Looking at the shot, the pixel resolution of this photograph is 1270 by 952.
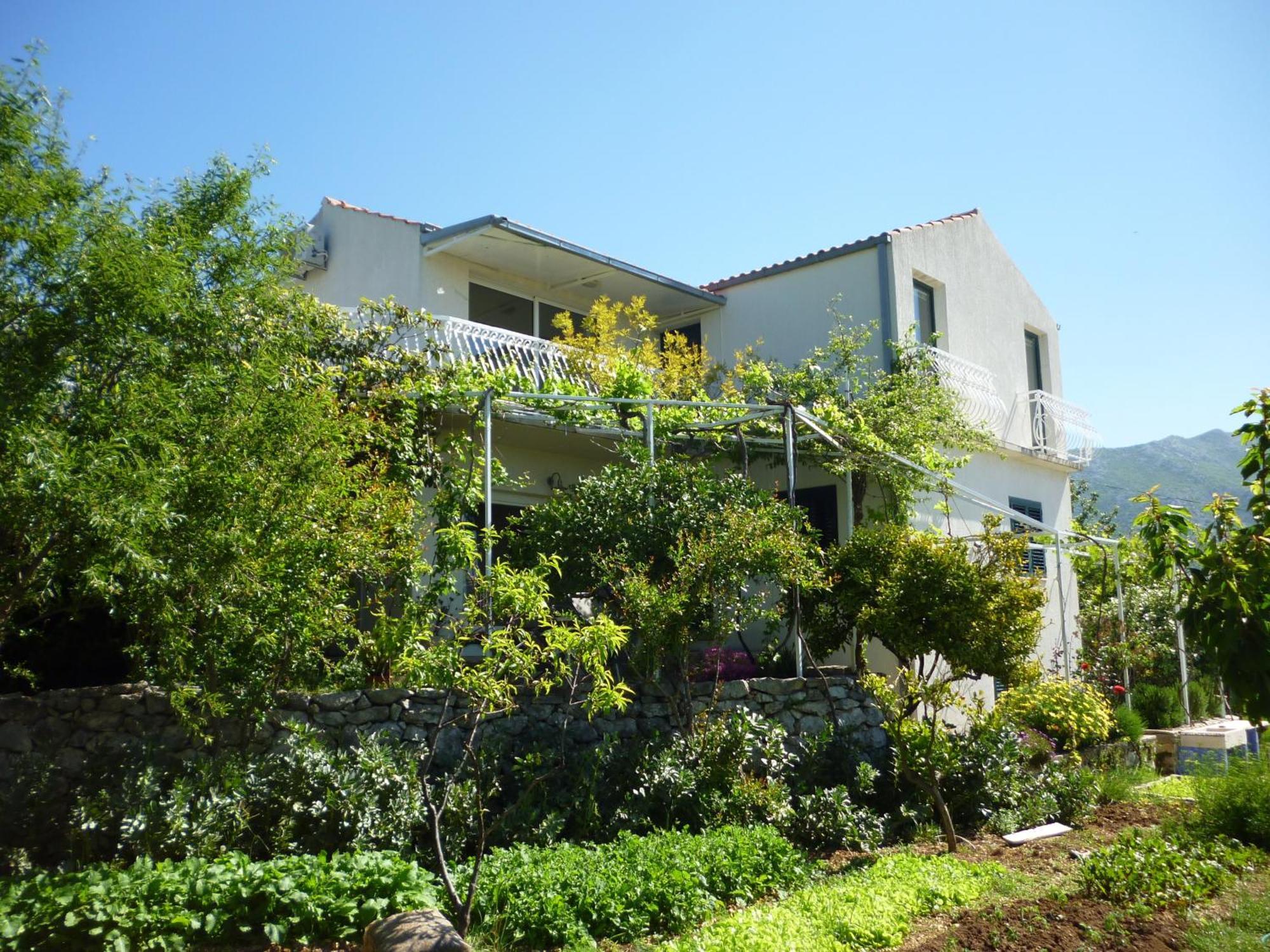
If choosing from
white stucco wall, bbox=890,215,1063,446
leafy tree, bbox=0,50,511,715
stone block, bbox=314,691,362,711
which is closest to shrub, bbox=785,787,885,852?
leafy tree, bbox=0,50,511,715

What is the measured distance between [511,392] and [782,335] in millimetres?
6978

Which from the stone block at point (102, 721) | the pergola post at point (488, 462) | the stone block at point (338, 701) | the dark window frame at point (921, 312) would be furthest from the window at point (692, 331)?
the stone block at point (102, 721)

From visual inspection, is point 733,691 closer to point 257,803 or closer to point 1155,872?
point 1155,872

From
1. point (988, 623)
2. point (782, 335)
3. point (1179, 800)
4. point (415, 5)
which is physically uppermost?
point (415, 5)

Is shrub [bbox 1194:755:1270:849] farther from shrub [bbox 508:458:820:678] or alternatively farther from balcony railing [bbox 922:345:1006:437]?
balcony railing [bbox 922:345:1006:437]

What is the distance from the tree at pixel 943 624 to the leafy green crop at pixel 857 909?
1273 millimetres

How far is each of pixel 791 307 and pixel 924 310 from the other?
2.36m

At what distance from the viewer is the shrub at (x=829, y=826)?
8.20 metres

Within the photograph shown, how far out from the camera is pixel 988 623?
9.02 metres

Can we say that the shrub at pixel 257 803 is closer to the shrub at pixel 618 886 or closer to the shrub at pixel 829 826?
the shrub at pixel 618 886

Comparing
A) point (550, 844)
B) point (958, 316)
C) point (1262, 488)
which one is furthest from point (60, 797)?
point (958, 316)

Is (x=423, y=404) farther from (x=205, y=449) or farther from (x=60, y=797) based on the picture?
(x=60, y=797)

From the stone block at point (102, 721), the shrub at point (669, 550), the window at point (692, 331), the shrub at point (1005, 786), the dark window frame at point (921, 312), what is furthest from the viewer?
the window at point (692, 331)

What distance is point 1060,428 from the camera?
17.8 meters
